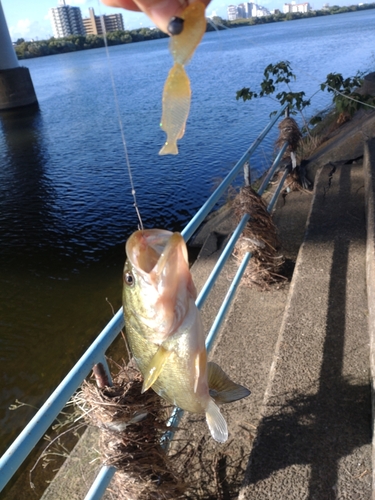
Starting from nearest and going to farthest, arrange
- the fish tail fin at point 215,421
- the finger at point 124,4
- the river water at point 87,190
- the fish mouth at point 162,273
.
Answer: the finger at point 124,4, the fish mouth at point 162,273, the fish tail fin at point 215,421, the river water at point 87,190

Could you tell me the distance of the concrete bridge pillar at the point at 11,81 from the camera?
25938 millimetres

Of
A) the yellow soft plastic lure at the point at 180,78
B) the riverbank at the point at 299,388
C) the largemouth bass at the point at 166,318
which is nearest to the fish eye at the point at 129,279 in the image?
the largemouth bass at the point at 166,318

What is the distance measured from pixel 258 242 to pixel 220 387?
200 centimetres

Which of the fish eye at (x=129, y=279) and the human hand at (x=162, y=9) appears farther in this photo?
the fish eye at (x=129, y=279)

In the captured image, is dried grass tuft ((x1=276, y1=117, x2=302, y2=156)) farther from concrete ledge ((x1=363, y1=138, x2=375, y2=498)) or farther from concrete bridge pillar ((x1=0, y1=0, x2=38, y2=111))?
concrete bridge pillar ((x1=0, y1=0, x2=38, y2=111))

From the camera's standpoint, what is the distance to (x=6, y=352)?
21.4ft

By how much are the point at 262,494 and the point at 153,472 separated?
595 millimetres

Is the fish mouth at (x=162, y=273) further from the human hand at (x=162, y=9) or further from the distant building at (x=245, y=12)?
the distant building at (x=245, y=12)

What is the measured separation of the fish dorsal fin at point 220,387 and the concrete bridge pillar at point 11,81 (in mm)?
27178

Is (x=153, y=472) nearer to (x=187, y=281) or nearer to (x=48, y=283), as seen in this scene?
(x=187, y=281)

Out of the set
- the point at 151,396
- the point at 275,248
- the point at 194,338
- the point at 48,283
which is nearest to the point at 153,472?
the point at 151,396

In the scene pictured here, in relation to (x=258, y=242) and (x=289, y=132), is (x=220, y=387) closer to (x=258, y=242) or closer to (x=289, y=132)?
(x=258, y=242)

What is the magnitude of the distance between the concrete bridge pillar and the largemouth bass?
27319mm

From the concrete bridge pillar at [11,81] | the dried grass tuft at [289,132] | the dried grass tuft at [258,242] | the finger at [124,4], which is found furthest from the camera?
the concrete bridge pillar at [11,81]
